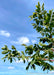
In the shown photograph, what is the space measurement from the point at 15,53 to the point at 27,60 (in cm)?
150

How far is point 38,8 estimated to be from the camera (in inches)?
645

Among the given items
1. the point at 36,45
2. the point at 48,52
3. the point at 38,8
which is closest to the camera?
the point at 48,52

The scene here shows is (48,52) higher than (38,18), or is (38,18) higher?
(38,18)

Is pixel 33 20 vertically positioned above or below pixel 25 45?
above

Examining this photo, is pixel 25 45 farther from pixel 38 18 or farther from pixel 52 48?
pixel 38 18

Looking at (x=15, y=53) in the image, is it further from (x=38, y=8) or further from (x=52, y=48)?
(x=38, y=8)

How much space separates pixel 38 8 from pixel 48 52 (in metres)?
5.35

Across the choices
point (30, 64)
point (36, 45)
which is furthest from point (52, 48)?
point (30, 64)

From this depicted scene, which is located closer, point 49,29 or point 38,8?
point 49,29

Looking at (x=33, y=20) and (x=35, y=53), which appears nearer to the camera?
(x=35, y=53)

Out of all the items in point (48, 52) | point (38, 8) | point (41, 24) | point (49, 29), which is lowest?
point (48, 52)

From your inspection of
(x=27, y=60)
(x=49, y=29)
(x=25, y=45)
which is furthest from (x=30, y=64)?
(x=49, y=29)

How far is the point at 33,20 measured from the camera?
55.0 feet

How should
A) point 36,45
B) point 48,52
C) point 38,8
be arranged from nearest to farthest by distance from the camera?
point 48,52 → point 36,45 → point 38,8
